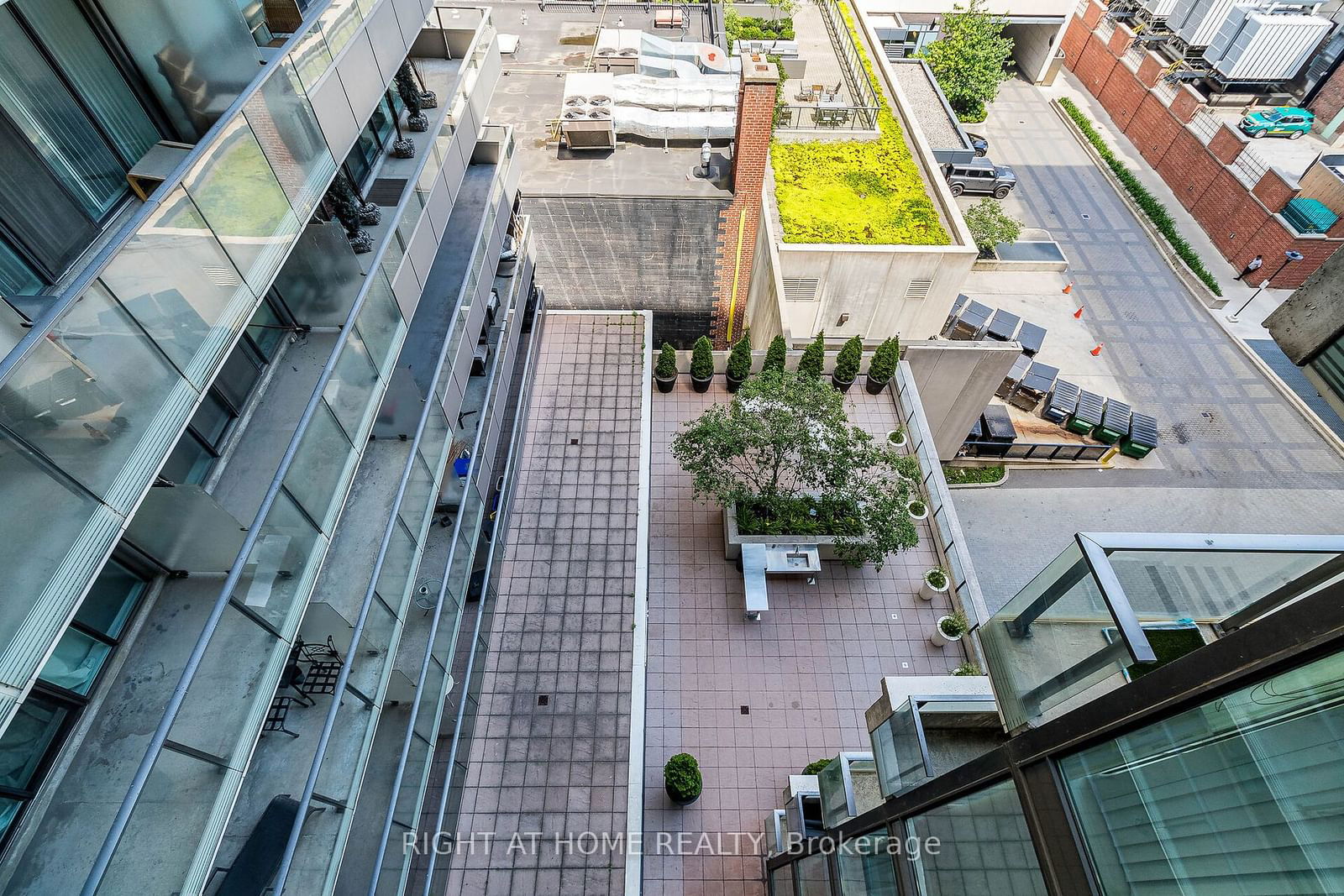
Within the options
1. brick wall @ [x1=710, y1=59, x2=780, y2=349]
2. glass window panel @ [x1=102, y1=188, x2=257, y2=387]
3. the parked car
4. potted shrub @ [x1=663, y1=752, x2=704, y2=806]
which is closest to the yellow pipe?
brick wall @ [x1=710, y1=59, x2=780, y2=349]

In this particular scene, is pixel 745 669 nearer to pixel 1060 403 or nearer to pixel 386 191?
pixel 386 191

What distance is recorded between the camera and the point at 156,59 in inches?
253

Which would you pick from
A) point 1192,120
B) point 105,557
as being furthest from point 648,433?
point 1192,120

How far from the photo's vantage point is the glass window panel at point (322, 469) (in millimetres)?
6902

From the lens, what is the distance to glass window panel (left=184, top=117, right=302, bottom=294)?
19.1ft

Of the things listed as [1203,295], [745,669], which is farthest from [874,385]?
[1203,295]

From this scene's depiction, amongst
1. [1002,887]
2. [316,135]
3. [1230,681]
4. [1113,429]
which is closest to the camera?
[1230,681]

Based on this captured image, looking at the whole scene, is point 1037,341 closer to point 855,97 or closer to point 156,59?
point 855,97

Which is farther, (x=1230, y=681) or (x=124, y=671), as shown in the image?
(x=124, y=671)

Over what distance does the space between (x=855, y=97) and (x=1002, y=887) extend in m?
28.9

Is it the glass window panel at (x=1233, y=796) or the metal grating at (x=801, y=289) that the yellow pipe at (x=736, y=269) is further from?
the glass window panel at (x=1233, y=796)

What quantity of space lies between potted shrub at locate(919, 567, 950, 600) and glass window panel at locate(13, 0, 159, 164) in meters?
15.2

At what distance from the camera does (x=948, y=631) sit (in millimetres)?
13875

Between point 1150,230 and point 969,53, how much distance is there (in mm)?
14117
